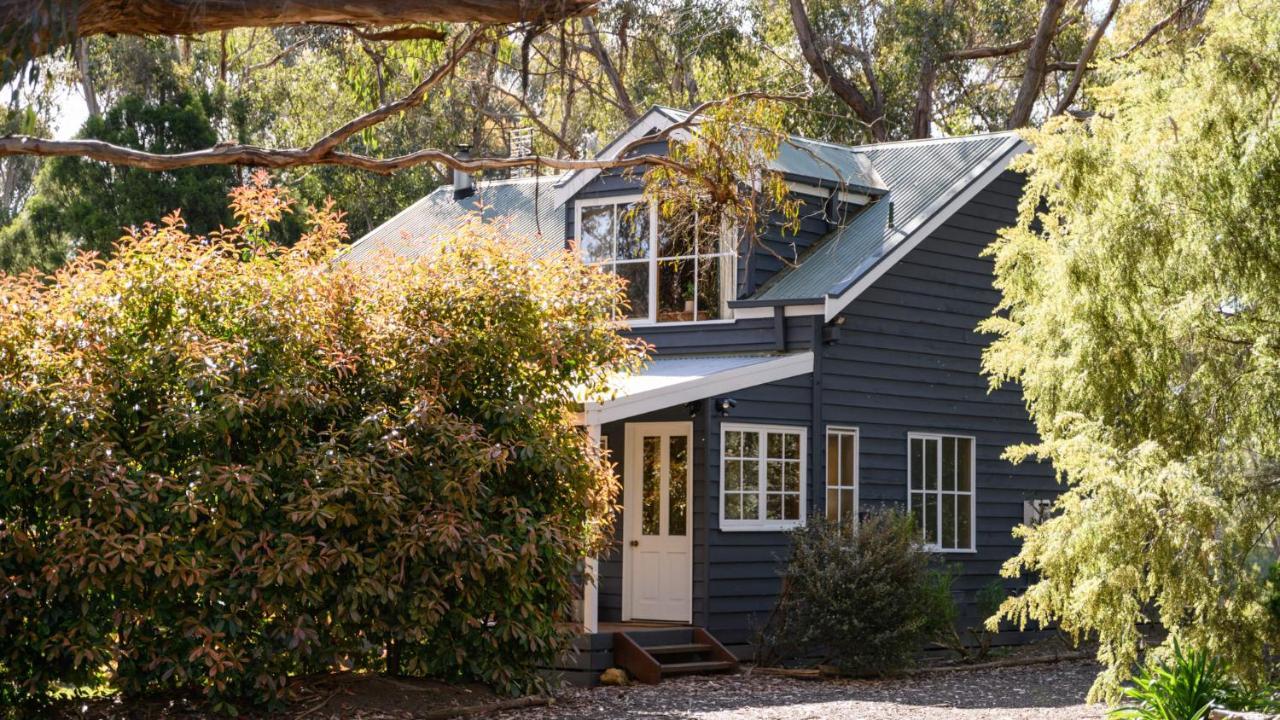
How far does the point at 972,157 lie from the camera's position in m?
18.1

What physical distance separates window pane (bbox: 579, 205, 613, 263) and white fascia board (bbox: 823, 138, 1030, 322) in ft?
9.61

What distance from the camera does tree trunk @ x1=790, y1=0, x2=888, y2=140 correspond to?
27.8 m

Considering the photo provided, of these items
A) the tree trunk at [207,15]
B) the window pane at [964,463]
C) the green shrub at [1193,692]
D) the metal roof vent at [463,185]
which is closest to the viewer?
the tree trunk at [207,15]

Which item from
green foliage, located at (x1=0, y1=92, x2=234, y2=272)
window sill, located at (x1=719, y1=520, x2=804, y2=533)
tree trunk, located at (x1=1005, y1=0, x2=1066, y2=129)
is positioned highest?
tree trunk, located at (x1=1005, y1=0, x2=1066, y2=129)

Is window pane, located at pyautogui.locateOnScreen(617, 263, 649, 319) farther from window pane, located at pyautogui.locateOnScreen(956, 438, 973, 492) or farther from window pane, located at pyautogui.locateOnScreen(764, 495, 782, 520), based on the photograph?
window pane, located at pyautogui.locateOnScreen(956, 438, 973, 492)

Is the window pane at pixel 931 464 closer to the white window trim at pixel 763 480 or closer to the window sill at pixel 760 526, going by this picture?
the white window trim at pixel 763 480

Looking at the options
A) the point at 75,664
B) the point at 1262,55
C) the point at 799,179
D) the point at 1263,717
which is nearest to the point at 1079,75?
the point at 799,179

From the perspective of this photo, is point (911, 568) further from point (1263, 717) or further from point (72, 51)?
point (72, 51)

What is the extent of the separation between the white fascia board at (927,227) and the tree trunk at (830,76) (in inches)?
401

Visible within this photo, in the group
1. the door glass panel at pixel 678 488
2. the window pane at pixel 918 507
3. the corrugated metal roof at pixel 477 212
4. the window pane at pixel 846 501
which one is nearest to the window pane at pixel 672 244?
the door glass panel at pixel 678 488

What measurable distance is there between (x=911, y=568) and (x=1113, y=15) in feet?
51.6

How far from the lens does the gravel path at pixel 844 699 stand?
36.5 ft

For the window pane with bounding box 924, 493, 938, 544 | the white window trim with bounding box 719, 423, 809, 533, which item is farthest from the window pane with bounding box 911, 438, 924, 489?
the white window trim with bounding box 719, 423, 809, 533

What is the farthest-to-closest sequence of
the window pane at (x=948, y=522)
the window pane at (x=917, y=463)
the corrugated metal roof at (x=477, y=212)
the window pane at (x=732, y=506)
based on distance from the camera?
the corrugated metal roof at (x=477, y=212) < the window pane at (x=948, y=522) < the window pane at (x=917, y=463) < the window pane at (x=732, y=506)
